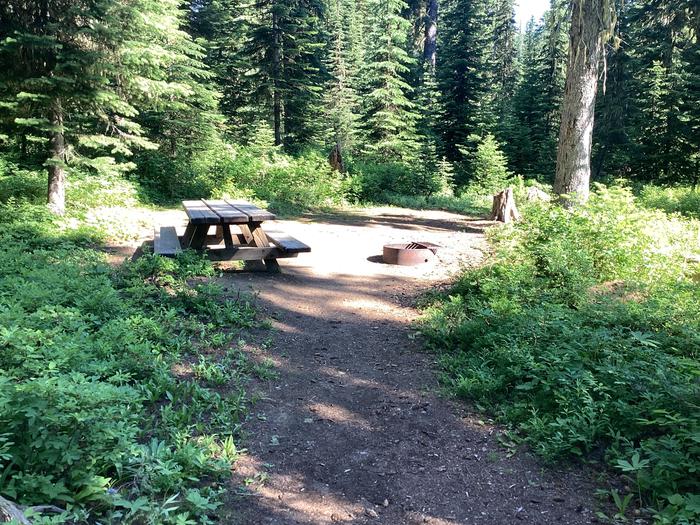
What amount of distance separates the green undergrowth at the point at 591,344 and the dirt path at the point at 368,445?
0.31 metres

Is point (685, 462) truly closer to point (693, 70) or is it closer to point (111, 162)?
point (111, 162)

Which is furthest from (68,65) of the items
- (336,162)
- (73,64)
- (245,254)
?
(336,162)

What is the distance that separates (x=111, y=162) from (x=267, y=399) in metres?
8.34

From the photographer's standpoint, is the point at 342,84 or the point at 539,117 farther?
the point at 342,84

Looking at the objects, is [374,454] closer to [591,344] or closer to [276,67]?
[591,344]

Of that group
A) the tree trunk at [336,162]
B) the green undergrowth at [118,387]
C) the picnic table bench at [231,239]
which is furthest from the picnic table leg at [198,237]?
the tree trunk at [336,162]

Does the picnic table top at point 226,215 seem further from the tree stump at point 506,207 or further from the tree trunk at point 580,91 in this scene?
the tree stump at point 506,207

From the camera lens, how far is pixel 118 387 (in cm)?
338

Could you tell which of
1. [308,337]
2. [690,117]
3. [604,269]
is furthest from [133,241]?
[690,117]

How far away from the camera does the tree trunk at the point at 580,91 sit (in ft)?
32.1

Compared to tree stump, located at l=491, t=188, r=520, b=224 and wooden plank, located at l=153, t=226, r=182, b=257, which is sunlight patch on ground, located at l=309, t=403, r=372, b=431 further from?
tree stump, located at l=491, t=188, r=520, b=224

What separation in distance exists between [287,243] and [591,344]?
15.5ft

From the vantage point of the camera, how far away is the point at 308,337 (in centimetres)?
586

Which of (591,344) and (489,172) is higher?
(489,172)
